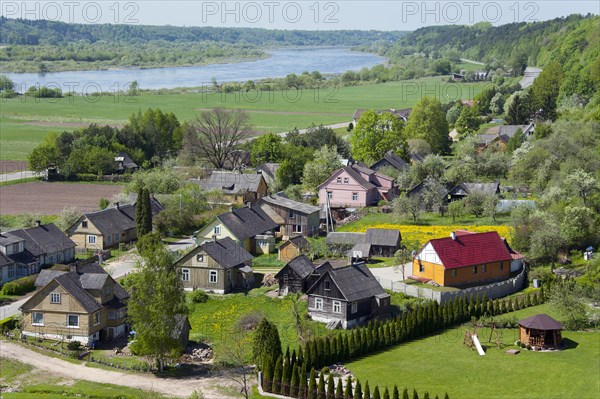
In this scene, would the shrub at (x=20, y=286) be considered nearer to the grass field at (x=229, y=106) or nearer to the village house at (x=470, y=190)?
the village house at (x=470, y=190)

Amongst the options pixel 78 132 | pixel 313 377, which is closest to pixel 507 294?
pixel 313 377

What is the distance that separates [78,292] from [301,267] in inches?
479

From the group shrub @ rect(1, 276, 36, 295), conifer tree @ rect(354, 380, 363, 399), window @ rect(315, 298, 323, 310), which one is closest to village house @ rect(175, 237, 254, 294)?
window @ rect(315, 298, 323, 310)

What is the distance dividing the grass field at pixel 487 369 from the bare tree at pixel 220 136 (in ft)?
175

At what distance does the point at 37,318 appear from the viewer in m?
45.2

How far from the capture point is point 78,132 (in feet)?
320

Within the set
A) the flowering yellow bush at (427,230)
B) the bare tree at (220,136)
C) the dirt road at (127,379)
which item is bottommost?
the dirt road at (127,379)

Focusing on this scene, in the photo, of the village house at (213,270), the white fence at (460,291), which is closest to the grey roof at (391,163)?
the village house at (213,270)

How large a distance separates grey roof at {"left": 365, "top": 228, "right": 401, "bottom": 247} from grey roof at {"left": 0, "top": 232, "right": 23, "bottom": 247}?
21.5m

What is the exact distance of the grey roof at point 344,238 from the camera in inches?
2322

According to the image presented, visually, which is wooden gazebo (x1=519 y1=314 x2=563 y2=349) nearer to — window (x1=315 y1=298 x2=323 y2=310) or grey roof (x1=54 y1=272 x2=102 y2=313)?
window (x1=315 y1=298 x2=323 y2=310)

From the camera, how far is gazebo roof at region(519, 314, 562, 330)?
3962 centimetres

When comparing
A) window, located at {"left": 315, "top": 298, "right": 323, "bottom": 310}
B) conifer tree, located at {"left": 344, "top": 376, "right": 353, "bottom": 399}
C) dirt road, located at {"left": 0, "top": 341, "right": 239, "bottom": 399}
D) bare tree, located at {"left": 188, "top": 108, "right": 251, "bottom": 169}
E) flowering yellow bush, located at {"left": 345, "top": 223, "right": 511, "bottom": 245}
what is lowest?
dirt road, located at {"left": 0, "top": 341, "right": 239, "bottom": 399}

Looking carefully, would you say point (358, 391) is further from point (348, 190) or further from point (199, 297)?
point (348, 190)
